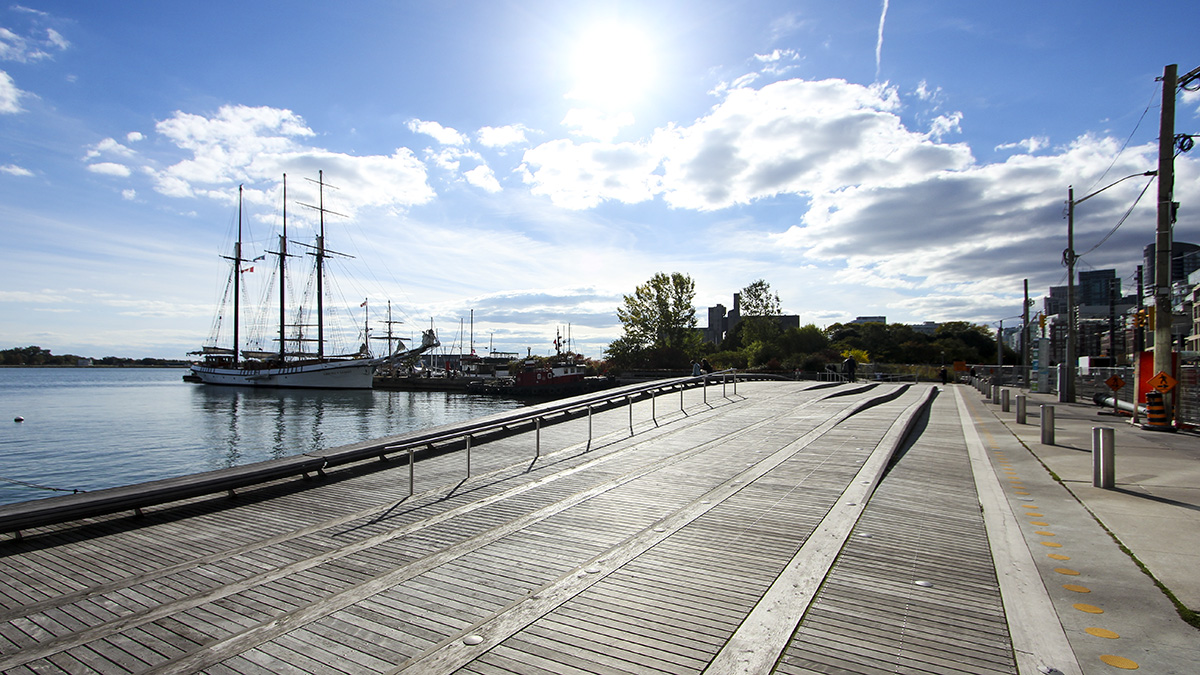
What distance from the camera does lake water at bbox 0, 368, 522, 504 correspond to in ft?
70.7

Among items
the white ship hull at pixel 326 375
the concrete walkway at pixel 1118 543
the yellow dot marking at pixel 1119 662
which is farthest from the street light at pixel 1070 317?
the white ship hull at pixel 326 375

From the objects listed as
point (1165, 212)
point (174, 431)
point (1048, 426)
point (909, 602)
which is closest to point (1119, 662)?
point (909, 602)

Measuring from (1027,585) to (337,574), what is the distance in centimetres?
592

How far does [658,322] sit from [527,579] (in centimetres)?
6401

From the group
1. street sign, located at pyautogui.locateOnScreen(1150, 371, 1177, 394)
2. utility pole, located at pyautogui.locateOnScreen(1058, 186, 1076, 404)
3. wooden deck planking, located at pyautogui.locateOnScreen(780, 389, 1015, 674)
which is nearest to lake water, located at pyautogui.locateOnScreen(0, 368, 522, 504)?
wooden deck planking, located at pyautogui.locateOnScreen(780, 389, 1015, 674)

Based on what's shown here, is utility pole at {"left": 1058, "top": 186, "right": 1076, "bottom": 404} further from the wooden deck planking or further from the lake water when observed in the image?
the lake water

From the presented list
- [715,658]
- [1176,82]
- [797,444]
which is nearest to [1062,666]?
[715,658]

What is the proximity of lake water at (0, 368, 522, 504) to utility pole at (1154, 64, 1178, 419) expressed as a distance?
79.8 ft

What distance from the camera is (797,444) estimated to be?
39.8 feet

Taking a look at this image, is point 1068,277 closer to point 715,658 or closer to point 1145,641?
point 1145,641

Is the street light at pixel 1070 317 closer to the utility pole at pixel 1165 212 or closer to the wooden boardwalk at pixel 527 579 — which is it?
the utility pole at pixel 1165 212

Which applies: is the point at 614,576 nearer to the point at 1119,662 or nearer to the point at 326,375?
the point at 1119,662

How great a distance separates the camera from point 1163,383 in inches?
621

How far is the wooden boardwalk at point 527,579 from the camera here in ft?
12.7
